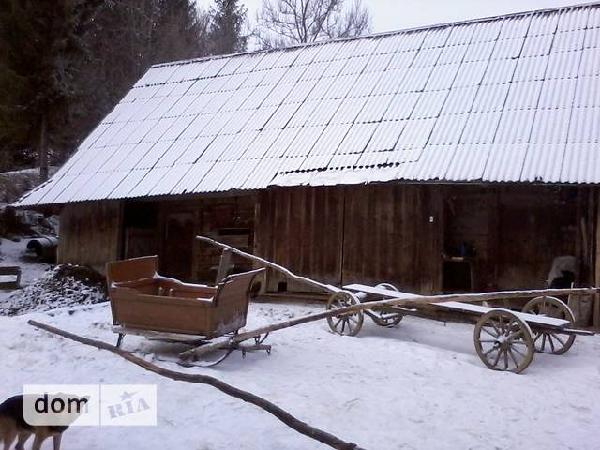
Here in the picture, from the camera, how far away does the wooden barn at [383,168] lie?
9641 millimetres

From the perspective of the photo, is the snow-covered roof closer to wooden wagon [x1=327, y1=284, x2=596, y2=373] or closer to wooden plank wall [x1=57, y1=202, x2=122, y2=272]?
wooden plank wall [x1=57, y1=202, x2=122, y2=272]

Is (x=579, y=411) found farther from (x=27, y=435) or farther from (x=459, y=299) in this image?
(x=27, y=435)

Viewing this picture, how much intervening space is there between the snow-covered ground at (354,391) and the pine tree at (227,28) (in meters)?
26.0

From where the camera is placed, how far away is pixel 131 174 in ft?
41.8

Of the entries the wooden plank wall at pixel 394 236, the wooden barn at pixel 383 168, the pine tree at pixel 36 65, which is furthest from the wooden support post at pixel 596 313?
the pine tree at pixel 36 65

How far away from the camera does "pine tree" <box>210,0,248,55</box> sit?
31.9 m

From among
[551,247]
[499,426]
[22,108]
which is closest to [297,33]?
[22,108]

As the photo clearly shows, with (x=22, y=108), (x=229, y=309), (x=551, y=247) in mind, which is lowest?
(x=229, y=309)

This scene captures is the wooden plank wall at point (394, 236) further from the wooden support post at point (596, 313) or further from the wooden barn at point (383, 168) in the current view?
the wooden support post at point (596, 313)

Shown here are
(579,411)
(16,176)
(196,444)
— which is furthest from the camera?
(16,176)

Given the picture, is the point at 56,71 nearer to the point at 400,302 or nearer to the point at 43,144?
the point at 43,144

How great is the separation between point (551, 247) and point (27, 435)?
8.88 metres

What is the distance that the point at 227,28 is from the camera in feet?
108

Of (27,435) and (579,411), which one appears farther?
(579,411)
